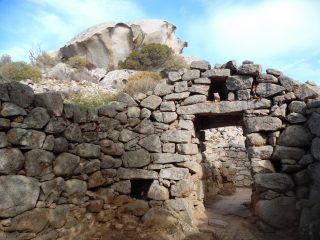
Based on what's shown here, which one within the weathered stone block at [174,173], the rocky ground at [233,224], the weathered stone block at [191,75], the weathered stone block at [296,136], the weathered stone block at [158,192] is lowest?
the rocky ground at [233,224]

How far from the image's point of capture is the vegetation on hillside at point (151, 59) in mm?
19328

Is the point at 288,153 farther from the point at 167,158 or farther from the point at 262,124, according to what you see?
the point at 167,158

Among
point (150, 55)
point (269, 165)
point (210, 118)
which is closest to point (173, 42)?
point (150, 55)

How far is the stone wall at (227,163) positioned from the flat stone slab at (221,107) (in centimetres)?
437

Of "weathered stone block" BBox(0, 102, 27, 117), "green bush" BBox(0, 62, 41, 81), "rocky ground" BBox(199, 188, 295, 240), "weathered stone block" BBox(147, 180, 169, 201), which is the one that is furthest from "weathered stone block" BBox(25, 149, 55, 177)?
"green bush" BBox(0, 62, 41, 81)

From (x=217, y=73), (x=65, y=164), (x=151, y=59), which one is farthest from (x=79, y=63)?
(x=65, y=164)

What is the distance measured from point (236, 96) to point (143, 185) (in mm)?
2609

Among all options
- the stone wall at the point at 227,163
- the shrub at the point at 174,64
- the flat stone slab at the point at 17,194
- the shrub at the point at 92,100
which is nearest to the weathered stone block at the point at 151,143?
the flat stone slab at the point at 17,194

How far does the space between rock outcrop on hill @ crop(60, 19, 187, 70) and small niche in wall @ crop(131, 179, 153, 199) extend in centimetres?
1546

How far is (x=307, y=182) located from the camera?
5.27 meters

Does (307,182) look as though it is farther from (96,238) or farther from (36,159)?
(36,159)

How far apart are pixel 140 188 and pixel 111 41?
17.7 m

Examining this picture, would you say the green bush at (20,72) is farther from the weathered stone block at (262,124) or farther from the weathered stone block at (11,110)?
the weathered stone block at (262,124)

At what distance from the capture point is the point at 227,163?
11.4 metres
